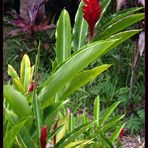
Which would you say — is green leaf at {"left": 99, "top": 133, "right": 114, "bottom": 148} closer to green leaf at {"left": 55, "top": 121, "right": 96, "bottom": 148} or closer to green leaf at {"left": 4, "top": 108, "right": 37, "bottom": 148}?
green leaf at {"left": 55, "top": 121, "right": 96, "bottom": 148}

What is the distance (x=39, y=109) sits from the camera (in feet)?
4.14

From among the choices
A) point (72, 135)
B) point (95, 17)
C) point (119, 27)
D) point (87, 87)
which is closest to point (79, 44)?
point (119, 27)

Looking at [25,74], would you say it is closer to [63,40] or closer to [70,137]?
[63,40]

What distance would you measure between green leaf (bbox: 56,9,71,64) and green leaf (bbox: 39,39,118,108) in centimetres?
23

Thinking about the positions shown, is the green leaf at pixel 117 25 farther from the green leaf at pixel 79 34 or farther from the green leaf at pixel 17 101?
the green leaf at pixel 17 101

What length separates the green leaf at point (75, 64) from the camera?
48.6 inches

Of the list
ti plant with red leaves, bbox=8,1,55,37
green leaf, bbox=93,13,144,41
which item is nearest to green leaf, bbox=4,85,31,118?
green leaf, bbox=93,13,144,41

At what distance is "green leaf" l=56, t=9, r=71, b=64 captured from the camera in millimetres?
1521

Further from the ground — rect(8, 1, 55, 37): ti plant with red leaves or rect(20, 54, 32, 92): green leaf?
rect(8, 1, 55, 37): ti plant with red leaves

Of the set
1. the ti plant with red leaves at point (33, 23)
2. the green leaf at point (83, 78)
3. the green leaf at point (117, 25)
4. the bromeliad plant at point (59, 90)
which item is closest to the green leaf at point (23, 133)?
the bromeliad plant at point (59, 90)

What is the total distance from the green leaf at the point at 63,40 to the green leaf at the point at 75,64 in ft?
0.75

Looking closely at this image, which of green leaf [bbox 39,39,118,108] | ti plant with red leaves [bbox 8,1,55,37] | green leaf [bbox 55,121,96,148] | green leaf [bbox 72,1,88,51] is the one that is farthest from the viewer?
ti plant with red leaves [bbox 8,1,55,37]

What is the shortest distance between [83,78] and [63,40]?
22 centimetres

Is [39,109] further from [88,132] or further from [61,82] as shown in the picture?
[88,132]
